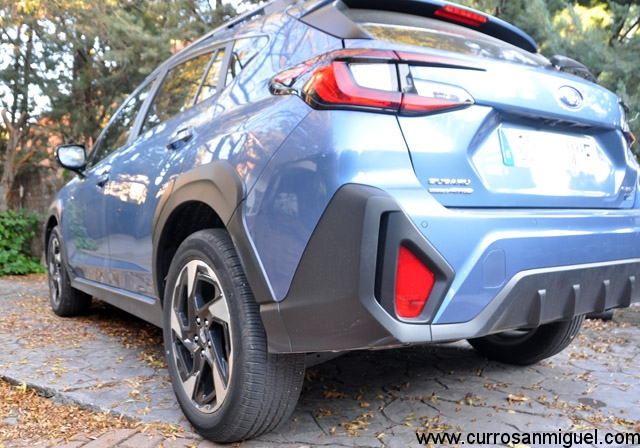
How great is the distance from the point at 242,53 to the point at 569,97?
55.8 inches

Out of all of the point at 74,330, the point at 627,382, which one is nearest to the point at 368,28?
the point at 627,382

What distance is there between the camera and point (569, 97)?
2.24 metres

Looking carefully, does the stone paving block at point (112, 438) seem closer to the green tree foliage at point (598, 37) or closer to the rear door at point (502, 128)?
the rear door at point (502, 128)

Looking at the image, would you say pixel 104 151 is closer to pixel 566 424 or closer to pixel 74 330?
pixel 74 330

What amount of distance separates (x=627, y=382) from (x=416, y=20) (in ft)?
7.14

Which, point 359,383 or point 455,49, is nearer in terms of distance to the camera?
point 455,49

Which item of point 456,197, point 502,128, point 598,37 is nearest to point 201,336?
point 456,197

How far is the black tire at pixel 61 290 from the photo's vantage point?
473 cm

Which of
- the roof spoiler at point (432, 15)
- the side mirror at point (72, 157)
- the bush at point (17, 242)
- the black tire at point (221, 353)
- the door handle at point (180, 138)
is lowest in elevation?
the bush at point (17, 242)

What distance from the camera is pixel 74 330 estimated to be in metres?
4.39

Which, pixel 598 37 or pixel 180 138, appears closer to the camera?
pixel 180 138

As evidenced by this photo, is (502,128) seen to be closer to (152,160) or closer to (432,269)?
(432,269)

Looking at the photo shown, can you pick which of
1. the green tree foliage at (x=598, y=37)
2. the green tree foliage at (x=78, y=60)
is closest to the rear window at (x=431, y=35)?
the green tree foliage at (x=598, y=37)

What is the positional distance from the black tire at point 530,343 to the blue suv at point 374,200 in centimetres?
85
